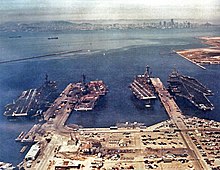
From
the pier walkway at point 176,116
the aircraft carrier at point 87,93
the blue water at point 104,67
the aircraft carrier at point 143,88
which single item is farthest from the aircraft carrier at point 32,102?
the pier walkway at point 176,116

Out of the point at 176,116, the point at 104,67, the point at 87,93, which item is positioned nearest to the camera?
the point at 176,116

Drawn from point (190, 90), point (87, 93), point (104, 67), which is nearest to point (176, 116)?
point (190, 90)

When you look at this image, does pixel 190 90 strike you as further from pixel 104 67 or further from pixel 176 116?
pixel 104 67

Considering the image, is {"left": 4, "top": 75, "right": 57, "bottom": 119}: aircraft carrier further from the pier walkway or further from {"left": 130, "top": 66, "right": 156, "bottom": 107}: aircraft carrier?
the pier walkway

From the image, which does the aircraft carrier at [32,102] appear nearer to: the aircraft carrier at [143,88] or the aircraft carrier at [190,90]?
the aircraft carrier at [143,88]

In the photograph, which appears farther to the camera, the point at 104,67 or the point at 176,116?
the point at 104,67
